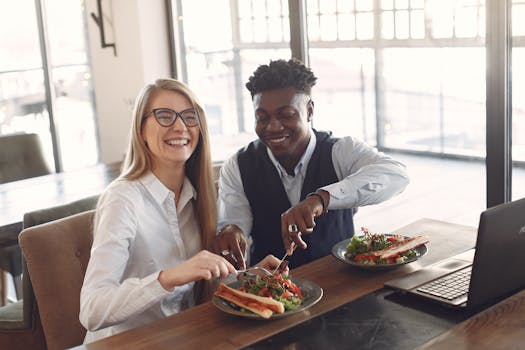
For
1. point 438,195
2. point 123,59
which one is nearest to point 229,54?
point 123,59

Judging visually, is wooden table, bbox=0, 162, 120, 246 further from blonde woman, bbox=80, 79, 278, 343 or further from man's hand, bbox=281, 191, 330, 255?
man's hand, bbox=281, 191, 330, 255

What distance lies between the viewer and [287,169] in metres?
2.33

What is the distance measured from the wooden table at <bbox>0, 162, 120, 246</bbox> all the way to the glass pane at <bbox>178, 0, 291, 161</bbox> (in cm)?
78

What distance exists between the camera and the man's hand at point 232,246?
196 cm

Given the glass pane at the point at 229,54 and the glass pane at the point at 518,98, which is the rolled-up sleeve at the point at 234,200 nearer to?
the glass pane at the point at 518,98

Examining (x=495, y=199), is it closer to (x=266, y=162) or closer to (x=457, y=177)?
(x=457, y=177)

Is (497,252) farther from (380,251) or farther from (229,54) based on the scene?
(229,54)

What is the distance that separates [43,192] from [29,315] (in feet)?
3.40

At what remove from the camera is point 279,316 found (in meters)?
1.58

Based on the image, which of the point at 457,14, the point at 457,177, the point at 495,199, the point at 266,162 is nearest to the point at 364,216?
the point at 457,177

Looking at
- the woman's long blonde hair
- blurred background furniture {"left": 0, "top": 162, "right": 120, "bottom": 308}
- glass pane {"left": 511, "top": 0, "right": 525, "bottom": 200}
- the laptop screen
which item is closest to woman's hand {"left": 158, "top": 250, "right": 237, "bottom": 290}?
the woman's long blonde hair

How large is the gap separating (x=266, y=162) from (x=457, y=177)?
1.21 m

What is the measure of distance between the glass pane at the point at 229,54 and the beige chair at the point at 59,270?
6.53ft

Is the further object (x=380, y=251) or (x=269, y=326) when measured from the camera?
(x=380, y=251)
